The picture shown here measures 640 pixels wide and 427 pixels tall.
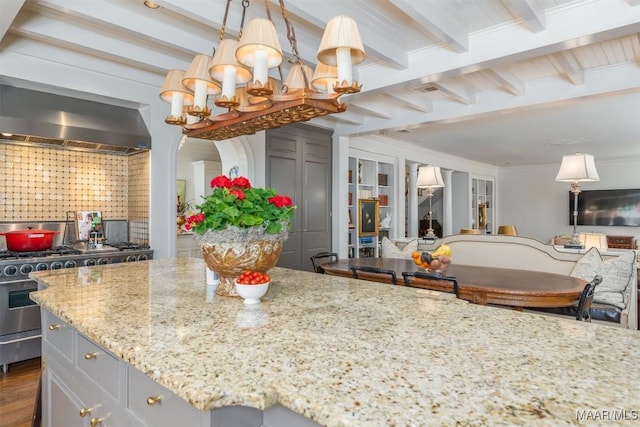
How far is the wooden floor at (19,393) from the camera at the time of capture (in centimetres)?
229

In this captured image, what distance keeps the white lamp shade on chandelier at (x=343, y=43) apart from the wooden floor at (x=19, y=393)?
256cm

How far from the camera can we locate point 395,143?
6988 millimetres

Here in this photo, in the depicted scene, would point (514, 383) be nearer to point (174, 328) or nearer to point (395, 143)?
point (174, 328)

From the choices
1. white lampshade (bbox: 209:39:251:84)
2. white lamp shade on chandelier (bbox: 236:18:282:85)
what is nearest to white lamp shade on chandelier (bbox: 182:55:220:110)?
white lampshade (bbox: 209:39:251:84)

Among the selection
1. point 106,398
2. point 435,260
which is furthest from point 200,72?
point 435,260

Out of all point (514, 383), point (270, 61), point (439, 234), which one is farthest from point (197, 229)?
point (439, 234)

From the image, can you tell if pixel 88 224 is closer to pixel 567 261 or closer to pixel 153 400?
pixel 153 400

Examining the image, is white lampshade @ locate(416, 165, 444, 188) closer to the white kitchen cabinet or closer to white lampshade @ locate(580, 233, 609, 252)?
white lampshade @ locate(580, 233, 609, 252)

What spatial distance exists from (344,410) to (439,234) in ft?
28.6

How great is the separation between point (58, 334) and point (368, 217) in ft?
16.6

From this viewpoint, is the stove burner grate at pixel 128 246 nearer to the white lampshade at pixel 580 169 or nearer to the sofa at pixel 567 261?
the sofa at pixel 567 261

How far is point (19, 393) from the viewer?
2.62 metres

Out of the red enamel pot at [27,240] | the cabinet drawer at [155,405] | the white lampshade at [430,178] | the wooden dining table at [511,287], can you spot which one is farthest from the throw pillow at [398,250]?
the cabinet drawer at [155,405]

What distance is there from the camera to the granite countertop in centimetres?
75
